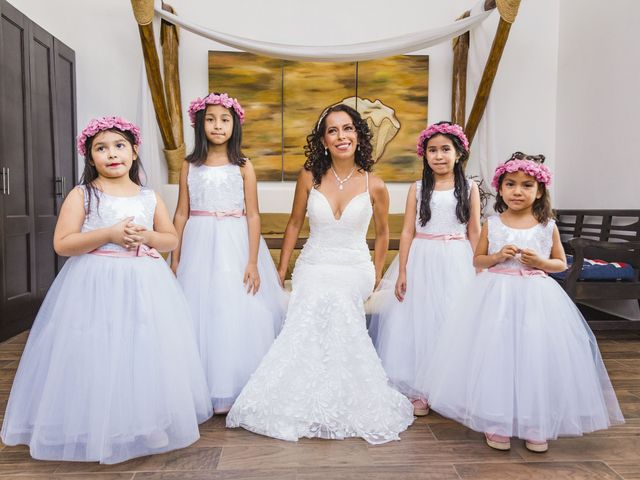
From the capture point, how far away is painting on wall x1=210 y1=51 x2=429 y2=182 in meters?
5.05

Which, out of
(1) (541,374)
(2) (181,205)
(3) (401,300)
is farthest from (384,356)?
(2) (181,205)

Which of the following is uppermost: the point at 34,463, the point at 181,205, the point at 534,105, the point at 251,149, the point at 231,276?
the point at 534,105

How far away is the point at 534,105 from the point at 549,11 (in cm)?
97

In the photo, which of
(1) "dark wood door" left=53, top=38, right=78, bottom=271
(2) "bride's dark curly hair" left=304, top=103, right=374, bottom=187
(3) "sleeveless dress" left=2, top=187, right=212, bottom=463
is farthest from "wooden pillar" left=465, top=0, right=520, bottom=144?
(1) "dark wood door" left=53, top=38, right=78, bottom=271

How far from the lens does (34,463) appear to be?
70.8 inches

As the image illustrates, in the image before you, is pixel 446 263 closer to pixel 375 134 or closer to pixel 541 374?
pixel 541 374

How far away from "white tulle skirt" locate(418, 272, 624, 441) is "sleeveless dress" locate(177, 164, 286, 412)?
0.83m

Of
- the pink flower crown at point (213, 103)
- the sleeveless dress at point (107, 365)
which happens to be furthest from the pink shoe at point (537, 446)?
the pink flower crown at point (213, 103)

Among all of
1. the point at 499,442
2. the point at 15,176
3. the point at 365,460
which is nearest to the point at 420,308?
the point at 499,442

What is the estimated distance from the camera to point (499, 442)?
1.91m

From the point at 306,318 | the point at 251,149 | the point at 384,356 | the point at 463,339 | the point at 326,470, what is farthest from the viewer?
the point at 251,149

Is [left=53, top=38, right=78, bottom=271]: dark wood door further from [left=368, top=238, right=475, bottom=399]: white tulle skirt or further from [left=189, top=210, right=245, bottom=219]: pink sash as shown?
[left=368, top=238, right=475, bottom=399]: white tulle skirt

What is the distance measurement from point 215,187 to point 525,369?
59.9 inches

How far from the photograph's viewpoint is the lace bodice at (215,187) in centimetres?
237
